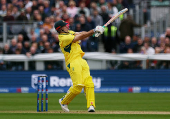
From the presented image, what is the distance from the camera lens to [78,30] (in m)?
19.2

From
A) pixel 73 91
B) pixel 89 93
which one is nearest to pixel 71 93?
pixel 73 91

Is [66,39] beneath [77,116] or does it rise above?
above

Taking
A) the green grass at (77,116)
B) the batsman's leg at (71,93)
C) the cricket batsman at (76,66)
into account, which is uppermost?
the cricket batsman at (76,66)

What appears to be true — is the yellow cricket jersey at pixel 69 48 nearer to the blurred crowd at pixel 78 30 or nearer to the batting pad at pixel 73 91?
the batting pad at pixel 73 91

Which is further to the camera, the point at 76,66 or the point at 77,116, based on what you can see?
the point at 76,66

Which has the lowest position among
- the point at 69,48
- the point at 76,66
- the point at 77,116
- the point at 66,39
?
the point at 77,116

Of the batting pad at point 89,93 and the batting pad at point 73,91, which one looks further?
the batting pad at point 73,91

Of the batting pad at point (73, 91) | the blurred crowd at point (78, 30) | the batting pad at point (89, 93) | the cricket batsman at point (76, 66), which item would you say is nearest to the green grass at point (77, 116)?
the batting pad at point (89, 93)

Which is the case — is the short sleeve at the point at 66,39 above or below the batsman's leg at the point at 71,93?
above

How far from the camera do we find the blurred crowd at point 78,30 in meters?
18.4

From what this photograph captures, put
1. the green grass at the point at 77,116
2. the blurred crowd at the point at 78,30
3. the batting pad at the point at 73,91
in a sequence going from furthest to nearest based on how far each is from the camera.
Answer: the blurred crowd at the point at 78,30
the batting pad at the point at 73,91
the green grass at the point at 77,116

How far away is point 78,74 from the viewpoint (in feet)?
34.0

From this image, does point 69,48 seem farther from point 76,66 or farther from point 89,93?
point 89,93

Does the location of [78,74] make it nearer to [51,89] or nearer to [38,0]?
[51,89]
